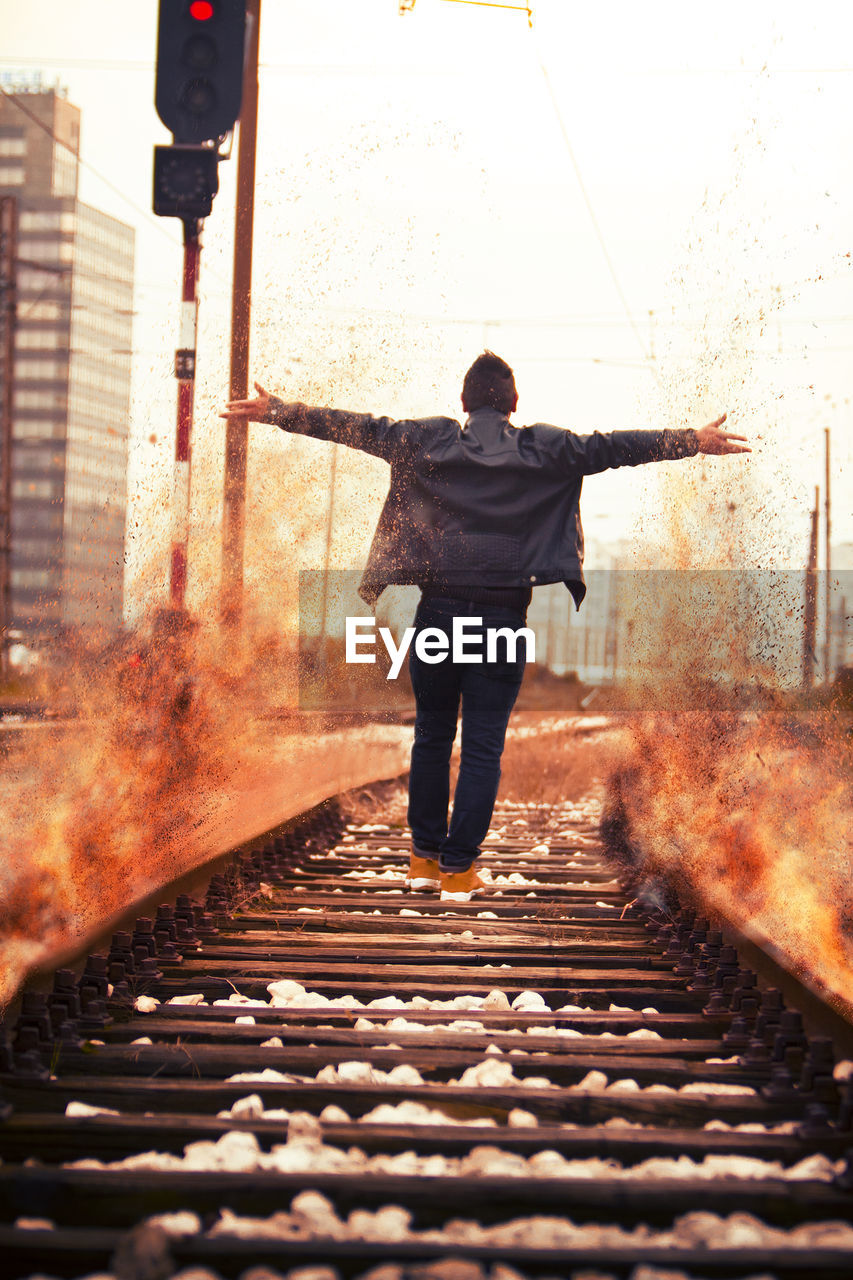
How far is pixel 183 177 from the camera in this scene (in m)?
4.35

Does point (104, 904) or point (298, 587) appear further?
point (298, 587)

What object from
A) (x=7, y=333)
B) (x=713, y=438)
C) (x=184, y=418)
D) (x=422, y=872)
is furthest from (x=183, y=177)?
(x=7, y=333)

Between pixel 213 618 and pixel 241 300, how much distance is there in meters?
6.23

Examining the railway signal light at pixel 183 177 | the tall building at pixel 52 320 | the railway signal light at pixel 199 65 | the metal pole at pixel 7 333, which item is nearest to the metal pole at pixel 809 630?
the railway signal light at pixel 183 177

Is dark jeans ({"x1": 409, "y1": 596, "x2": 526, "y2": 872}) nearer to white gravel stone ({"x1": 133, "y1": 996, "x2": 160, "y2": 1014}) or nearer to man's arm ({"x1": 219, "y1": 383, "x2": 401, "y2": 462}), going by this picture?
man's arm ({"x1": 219, "y1": 383, "x2": 401, "y2": 462})

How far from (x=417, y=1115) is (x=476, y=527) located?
2.21 metres

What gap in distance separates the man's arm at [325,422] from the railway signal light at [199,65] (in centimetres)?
122

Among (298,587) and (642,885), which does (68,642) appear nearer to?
(298,587)

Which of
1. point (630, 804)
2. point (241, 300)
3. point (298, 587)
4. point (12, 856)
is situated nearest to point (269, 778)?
point (298, 587)

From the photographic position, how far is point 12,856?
3096 millimetres

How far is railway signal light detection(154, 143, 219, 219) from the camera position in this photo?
4320 millimetres

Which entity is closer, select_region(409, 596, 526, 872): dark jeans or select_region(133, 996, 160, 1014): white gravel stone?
select_region(133, 996, 160, 1014): white gravel stone

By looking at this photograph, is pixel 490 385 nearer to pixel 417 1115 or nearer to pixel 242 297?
pixel 417 1115

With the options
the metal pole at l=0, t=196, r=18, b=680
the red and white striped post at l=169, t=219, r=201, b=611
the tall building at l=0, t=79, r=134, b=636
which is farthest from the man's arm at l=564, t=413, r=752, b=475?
the tall building at l=0, t=79, r=134, b=636
